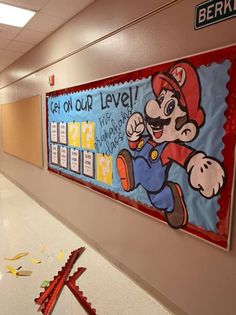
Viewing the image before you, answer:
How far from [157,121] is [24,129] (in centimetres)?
372

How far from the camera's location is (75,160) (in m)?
3.17

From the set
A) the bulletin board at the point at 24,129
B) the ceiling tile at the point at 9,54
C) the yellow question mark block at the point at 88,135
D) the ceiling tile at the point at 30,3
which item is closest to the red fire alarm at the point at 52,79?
the bulletin board at the point at 24,129

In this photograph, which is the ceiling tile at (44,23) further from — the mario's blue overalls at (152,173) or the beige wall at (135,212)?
the mario's blue overalls at (152,173)

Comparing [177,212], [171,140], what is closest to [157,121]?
[171,140]

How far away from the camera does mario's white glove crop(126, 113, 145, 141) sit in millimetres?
2082

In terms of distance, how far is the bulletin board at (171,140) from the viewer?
149 cm

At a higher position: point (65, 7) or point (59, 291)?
point (65, 7)

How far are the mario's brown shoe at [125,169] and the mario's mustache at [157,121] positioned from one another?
39cm

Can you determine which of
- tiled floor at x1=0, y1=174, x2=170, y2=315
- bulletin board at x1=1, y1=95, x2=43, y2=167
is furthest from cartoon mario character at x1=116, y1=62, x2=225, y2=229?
bulletin board at x1=1, y1=95, x2=43, y2=167

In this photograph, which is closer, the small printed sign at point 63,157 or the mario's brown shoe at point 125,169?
the mario's brown shoe at point 125,169

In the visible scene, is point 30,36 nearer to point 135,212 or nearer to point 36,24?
point 36,24

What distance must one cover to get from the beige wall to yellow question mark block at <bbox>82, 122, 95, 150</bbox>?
1.74 ft

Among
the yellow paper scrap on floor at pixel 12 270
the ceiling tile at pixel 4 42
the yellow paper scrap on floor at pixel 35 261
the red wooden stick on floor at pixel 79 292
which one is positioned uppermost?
the ceiling tile at pixel 4 42

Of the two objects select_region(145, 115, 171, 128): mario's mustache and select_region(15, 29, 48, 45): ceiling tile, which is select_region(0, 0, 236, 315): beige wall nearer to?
select_region(15, 29, 48, 45): ceiling tile
